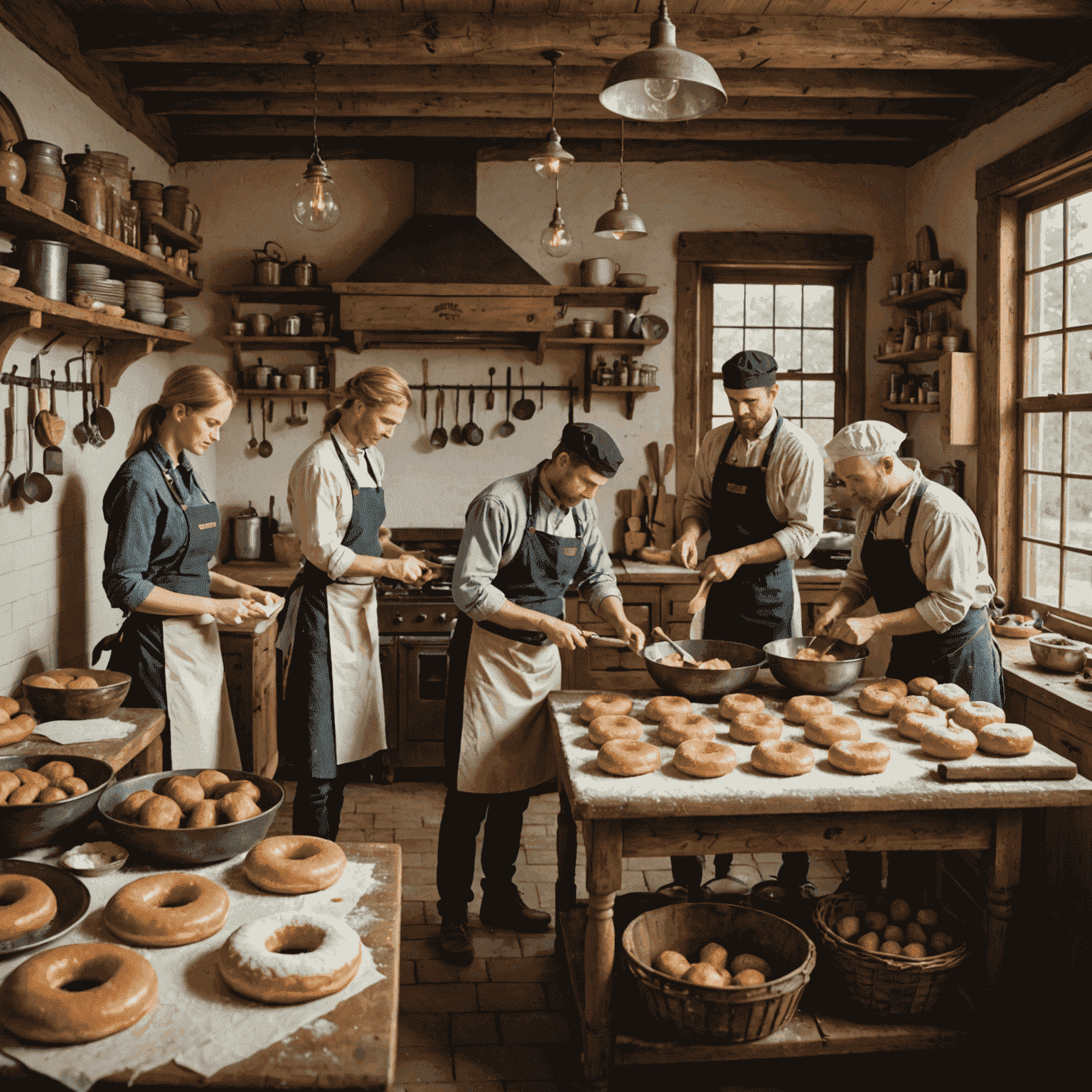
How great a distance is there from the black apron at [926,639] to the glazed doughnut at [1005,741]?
1.77 ft

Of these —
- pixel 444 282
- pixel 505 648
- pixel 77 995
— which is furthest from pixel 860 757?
pixel 444 282

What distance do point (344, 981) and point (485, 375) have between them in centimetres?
472

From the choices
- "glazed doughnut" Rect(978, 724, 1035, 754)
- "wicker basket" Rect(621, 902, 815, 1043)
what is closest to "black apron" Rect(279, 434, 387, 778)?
"wicker basket" Rect(621, 902, 815, 1043)

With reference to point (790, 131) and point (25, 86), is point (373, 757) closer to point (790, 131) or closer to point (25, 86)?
point (25, 86)

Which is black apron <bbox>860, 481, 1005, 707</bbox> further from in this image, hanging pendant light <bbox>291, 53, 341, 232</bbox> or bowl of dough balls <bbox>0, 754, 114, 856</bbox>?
hanging pendant light <bbox>291, 53, 341, 232</bbox>

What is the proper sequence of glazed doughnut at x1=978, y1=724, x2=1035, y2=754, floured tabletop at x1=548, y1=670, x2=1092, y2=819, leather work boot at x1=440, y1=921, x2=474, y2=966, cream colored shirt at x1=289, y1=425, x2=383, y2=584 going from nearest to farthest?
1. floured tabletop at x1=548, y1=670, x2=1092, y2=819
2. glazed doughnut at x1=978, y1=724, x2=1035, y2=754
3. leather work boot at x1=440, y1=921, x2=474, y2=966
4. cream colored shirt at x1=289, y1=425, x2=383, y2=584

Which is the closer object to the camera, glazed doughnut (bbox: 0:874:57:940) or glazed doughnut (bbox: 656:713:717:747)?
glazed doughnut (bbox: 0:874:57:940)

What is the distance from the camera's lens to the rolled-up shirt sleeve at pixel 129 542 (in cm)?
289

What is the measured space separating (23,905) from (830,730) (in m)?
1.88

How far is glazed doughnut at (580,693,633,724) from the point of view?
276cm

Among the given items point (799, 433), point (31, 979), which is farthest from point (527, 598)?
point (31, 979)

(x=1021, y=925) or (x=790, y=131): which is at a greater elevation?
(x=790, y=131)

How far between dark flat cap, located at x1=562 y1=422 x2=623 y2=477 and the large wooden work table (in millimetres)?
873

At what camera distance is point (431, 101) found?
4996 millimetres
